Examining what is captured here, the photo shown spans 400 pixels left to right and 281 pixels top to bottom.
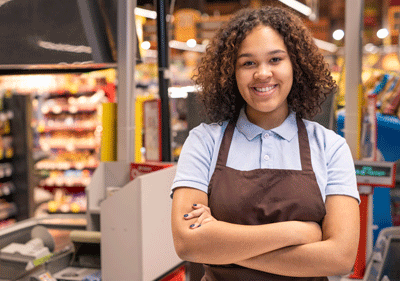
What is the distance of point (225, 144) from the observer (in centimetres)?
140

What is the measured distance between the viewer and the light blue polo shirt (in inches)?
52.4

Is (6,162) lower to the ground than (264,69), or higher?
lower

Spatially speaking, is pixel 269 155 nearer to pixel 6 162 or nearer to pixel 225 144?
pixel 225 144

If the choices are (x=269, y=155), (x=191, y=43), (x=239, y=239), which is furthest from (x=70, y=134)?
(x=239, y=239)

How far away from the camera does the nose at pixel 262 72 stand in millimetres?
1294

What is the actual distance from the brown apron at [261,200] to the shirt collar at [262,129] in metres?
0.14

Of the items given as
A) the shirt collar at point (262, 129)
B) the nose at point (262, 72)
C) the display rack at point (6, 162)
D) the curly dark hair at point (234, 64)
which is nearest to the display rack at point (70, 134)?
the display rack at point (6, 162)

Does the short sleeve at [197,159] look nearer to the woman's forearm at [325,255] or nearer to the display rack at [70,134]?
the woman's forearm at [325,255]

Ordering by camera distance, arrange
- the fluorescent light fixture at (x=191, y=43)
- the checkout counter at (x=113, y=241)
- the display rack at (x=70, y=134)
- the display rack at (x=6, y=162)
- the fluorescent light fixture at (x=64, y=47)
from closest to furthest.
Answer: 1. the checkout counter at (x=113, y=241)
2. the fluorescent light fixture at (x=64, y=47)
3. the display rack at (x=6, y=162)
4. the display rack at (x=70, y=134)
5. the fluorescent light fixture at (x=191, y=43)

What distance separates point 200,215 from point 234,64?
559 millimetres

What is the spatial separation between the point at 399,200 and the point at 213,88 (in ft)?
8.39

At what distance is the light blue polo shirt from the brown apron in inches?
1.2

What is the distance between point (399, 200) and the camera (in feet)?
10.8

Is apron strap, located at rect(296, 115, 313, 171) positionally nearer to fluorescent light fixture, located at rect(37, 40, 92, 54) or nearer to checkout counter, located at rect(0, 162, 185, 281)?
checkout counter, located at rect(0, 162, 185, 281)
